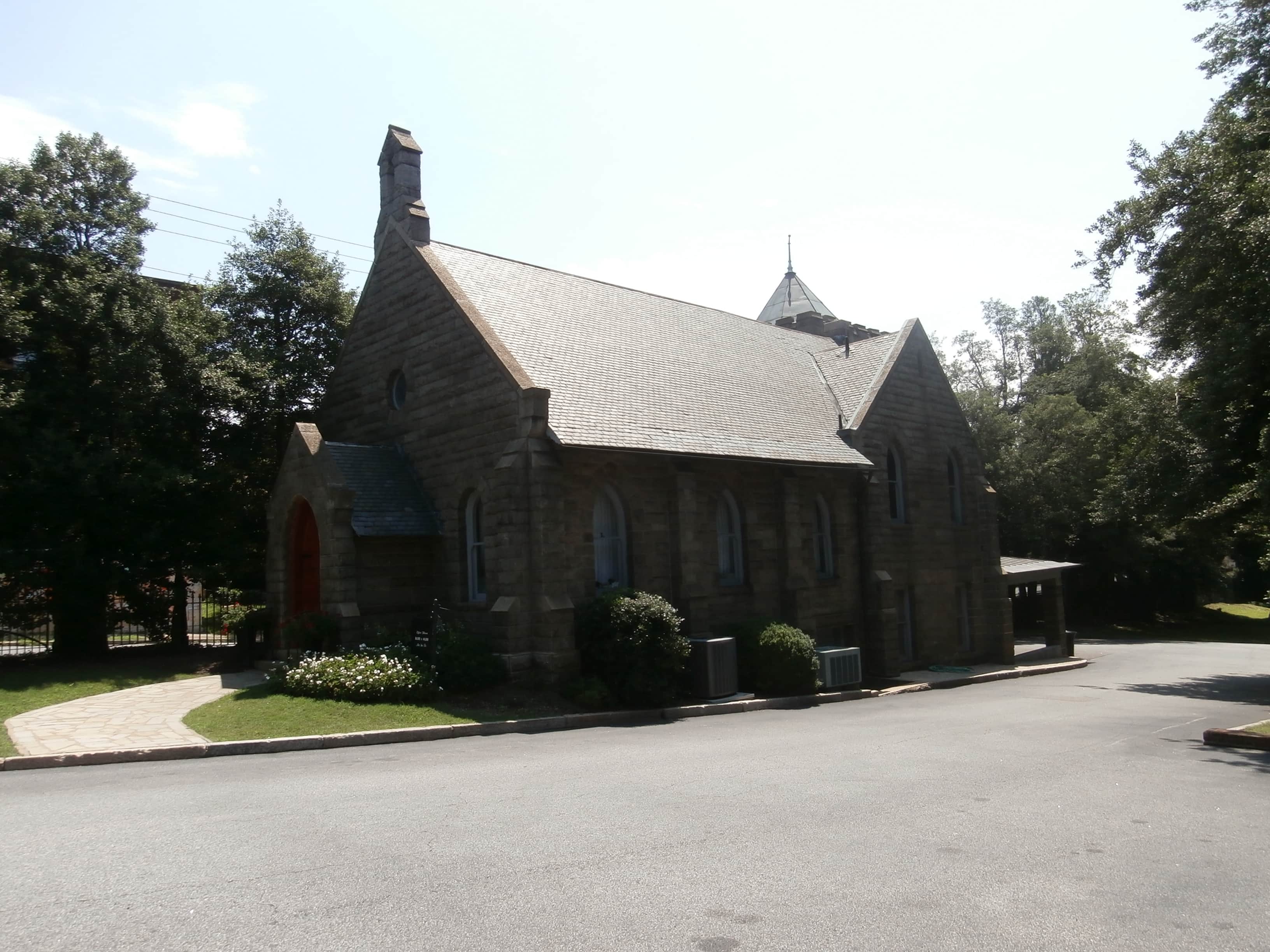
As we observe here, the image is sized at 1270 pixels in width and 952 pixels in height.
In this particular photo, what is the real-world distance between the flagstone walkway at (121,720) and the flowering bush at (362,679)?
1.52 m

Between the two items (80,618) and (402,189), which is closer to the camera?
(80,618)

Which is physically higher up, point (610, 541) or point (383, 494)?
point (383, 494)

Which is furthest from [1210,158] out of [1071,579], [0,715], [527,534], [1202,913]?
[1071,579]

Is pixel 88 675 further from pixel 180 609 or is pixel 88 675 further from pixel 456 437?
pixel 456 437

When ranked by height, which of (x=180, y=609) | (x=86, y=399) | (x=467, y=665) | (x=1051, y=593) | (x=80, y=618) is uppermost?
(x=86, y=399)

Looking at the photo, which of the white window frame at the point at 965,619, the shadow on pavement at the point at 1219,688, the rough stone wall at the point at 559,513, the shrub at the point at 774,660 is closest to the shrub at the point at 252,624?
the rough stone wall at the point at 559,513

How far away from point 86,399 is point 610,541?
10908 millimetres

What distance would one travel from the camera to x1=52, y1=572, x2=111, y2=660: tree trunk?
1858cm

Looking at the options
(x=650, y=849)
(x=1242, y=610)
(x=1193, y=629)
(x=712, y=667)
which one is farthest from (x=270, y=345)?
(x=1242, y=610)

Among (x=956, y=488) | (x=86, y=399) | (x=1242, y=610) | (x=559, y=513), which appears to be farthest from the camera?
(x=1242, y=610)

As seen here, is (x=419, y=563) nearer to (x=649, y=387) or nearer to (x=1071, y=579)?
(x=649, y=387)

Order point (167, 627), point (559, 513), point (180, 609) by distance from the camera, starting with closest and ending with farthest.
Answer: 1. point (559, 513)
2. point (167, 627)
3. point (180, 609)

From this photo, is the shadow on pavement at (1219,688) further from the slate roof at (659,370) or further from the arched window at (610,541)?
the arched window at (610,541)

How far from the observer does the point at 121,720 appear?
13406 millimetres
